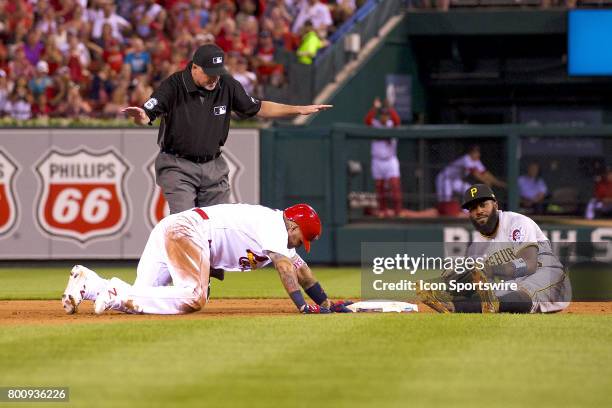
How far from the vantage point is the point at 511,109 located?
27000mm

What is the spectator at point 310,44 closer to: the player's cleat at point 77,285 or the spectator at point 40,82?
the spectator at point 40,82

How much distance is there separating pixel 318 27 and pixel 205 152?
12.0m

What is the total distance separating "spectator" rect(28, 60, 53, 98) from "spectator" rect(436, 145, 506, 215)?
667 cm

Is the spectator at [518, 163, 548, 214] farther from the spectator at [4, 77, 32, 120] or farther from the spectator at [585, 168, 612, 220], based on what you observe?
the spectator at [4, 77, 32, 120]

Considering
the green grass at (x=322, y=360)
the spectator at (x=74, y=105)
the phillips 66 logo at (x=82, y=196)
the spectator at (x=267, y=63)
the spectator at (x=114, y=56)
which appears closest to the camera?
the green grass at (x=322, y=360)

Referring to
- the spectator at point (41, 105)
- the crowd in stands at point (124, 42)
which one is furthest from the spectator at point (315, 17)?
the spectator at point (41, 105)

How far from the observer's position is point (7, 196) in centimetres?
1809

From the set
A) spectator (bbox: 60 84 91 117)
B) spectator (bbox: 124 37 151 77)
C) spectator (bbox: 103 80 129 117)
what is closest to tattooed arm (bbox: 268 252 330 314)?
spectator (bbox: 60 84 91 117)

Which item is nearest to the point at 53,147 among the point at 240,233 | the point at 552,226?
the point at 552,226

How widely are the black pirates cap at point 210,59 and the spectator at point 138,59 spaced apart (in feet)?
35.5

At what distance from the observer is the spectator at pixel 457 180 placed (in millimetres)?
17828

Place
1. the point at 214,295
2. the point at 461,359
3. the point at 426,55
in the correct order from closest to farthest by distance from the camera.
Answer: the point at 461,359 < the point at 214,295 < the point at 426,55

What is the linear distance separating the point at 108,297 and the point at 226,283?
5640 mm

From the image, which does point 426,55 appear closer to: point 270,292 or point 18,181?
point 18,181
